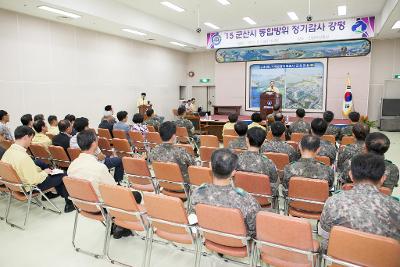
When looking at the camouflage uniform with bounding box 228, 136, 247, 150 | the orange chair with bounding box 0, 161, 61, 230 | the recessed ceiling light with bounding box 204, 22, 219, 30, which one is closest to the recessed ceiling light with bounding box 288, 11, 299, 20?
the recessed ceiling light with bounding box 204, 22, 219, 30

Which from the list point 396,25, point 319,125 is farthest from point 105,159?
point 396,25

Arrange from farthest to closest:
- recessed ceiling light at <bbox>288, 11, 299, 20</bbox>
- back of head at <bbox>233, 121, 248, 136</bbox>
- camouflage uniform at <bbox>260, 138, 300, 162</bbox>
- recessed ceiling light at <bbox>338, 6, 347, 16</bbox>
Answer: recessed ceiling light at <bbox>288, 11, 299, 20</bbox>, recessed ceiling light at <bbox>338, 6, 347, 16</bbox>, back of head at <bbox>233, 121, 248, 136</bbox>, camouflage uniform at <bbox>260, 138, 300, 162</bbox>

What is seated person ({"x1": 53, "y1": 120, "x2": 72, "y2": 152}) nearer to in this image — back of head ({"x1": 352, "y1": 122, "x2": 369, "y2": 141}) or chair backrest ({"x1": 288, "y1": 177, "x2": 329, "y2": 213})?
chair backrest ({"x1": 288, "y1": 177, "x2": 329, "y2": 213})

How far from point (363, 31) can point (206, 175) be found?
996cm

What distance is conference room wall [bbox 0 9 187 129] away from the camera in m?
7.79

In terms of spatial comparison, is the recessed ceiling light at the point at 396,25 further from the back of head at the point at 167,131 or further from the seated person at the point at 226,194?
the seated person at the point at 226,194

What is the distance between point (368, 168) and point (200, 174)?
5.72 ft

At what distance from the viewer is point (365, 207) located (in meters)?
1.91

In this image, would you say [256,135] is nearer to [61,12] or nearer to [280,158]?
[280,158]

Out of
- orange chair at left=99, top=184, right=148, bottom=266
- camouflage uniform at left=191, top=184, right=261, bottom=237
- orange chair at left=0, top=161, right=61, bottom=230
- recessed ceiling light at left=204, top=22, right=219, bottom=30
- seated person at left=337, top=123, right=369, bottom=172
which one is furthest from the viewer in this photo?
recessed ceiling light at left=204, top=22, right=219, bottom=30

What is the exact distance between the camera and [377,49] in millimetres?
12102

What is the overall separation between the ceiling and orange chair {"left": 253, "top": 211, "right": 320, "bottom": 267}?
23.3ft

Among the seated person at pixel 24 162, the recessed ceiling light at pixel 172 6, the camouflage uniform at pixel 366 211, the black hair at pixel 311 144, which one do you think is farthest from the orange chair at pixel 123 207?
the recessed ceiling light at pixel 172 6

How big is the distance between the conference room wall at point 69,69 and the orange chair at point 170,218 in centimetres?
700
